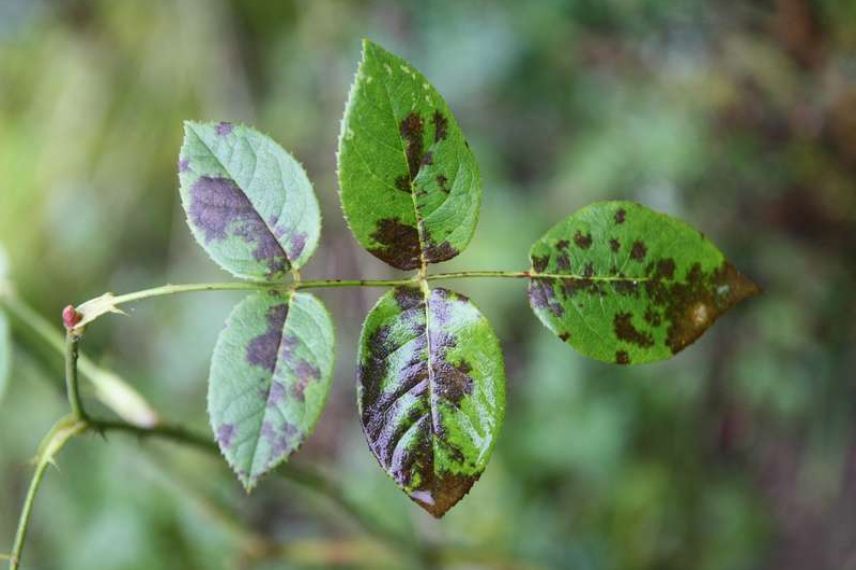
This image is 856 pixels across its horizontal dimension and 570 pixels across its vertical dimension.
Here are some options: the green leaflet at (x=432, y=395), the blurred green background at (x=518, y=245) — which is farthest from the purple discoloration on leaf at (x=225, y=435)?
the blurred green background at (x=518, y=245)

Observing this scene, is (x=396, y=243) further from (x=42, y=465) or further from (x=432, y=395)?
Answer: (x=42, y=465)

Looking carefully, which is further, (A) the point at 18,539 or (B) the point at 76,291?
(B) the point at 76,291

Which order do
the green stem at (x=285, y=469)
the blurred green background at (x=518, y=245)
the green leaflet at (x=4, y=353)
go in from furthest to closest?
the blurred green background at (x=518, y=245), the green leaflet at (x=4, y=353), the green stem at (x=285, y=469)

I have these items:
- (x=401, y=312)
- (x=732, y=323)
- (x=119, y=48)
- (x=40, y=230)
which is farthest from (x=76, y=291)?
(x=401, y=312)

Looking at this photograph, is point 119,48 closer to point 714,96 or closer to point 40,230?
point 40,230

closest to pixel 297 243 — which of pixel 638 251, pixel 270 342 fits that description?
pixel 270 342

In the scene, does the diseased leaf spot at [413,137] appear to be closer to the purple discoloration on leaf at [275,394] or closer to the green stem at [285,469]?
the purple discoloration on leaf at [275,394]
